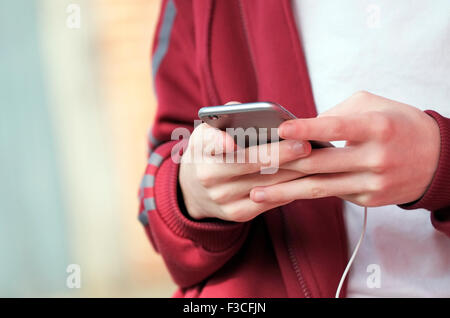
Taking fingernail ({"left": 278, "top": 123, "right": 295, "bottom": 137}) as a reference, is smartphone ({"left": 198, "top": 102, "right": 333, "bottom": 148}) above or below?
above

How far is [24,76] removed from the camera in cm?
137

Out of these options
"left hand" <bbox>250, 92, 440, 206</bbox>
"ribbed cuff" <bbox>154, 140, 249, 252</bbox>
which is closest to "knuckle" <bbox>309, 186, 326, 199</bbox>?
"left hand" <bbox>250, 92, 440, 206</bbox>

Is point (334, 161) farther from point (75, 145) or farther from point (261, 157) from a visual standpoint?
point (75, 145)

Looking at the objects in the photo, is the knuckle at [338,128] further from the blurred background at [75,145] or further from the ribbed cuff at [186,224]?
the blurred background at [75,145]

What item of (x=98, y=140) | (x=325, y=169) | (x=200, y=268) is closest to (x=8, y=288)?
(x=98, y=140)

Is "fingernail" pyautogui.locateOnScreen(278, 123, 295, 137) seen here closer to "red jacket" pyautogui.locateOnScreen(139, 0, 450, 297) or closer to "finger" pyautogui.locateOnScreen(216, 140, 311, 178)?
"finger" pyautogui.locateOnScreen(216, 140, 311, 178)

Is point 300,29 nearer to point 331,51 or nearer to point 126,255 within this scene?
point 331,51

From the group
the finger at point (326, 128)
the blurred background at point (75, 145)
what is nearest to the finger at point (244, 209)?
the finger at point (326, 128)

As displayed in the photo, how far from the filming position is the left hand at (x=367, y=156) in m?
0.35

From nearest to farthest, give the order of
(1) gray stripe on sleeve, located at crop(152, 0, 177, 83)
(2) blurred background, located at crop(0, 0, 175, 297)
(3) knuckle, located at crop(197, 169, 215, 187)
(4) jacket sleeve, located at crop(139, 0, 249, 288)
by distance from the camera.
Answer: (3) knuckle, located at crop(197, 169, 215, 187), (4) jacket sleeve, located at crop(139, 0, 249, 288), (1) gray stripe on sleeve, located at crop(152, 0, 177, 83), (2) blurred background, located at crop(0, 0, 175, 297)

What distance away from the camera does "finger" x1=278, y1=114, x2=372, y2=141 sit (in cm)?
34

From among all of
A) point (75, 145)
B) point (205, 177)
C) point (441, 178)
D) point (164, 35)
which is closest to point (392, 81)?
point (441, 178)

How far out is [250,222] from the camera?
1.88ft

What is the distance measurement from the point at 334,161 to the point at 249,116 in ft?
0.30
